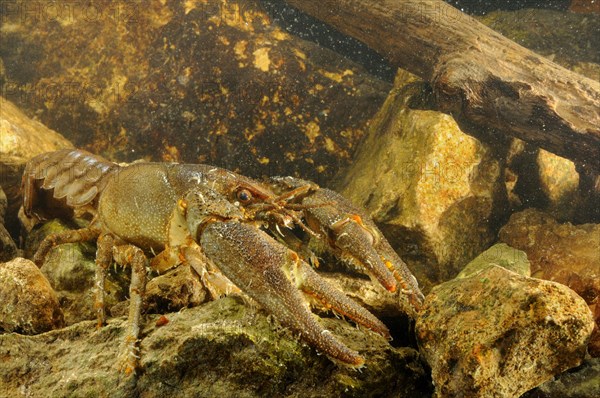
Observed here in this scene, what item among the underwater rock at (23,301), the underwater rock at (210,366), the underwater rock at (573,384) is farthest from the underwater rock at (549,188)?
the underwater rock at (23,301)

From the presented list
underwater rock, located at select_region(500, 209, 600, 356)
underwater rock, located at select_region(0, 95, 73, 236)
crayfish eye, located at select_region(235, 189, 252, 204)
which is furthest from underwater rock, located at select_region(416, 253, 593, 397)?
underwater rock, located at select_region(0, 95, 73, 236)

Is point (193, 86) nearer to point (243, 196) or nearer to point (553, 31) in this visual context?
point (243, 196)

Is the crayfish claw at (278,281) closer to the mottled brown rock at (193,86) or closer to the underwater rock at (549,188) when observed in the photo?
the mottled brown rock at (193,86)

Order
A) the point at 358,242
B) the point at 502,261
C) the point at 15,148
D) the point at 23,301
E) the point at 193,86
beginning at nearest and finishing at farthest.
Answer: the point at 23,301, the point at 358,242, the point at 502,261, the point at 15,148, the point at 193,86

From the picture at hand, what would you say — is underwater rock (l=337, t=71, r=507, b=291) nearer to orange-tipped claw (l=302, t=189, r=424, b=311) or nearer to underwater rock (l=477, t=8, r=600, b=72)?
orange-tipped claw (l=302, t=189, r=424, b=311)

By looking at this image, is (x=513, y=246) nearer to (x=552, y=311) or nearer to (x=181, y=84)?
(x=552, y=311)

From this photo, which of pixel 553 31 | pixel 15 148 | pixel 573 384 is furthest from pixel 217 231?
pixel 553 31
